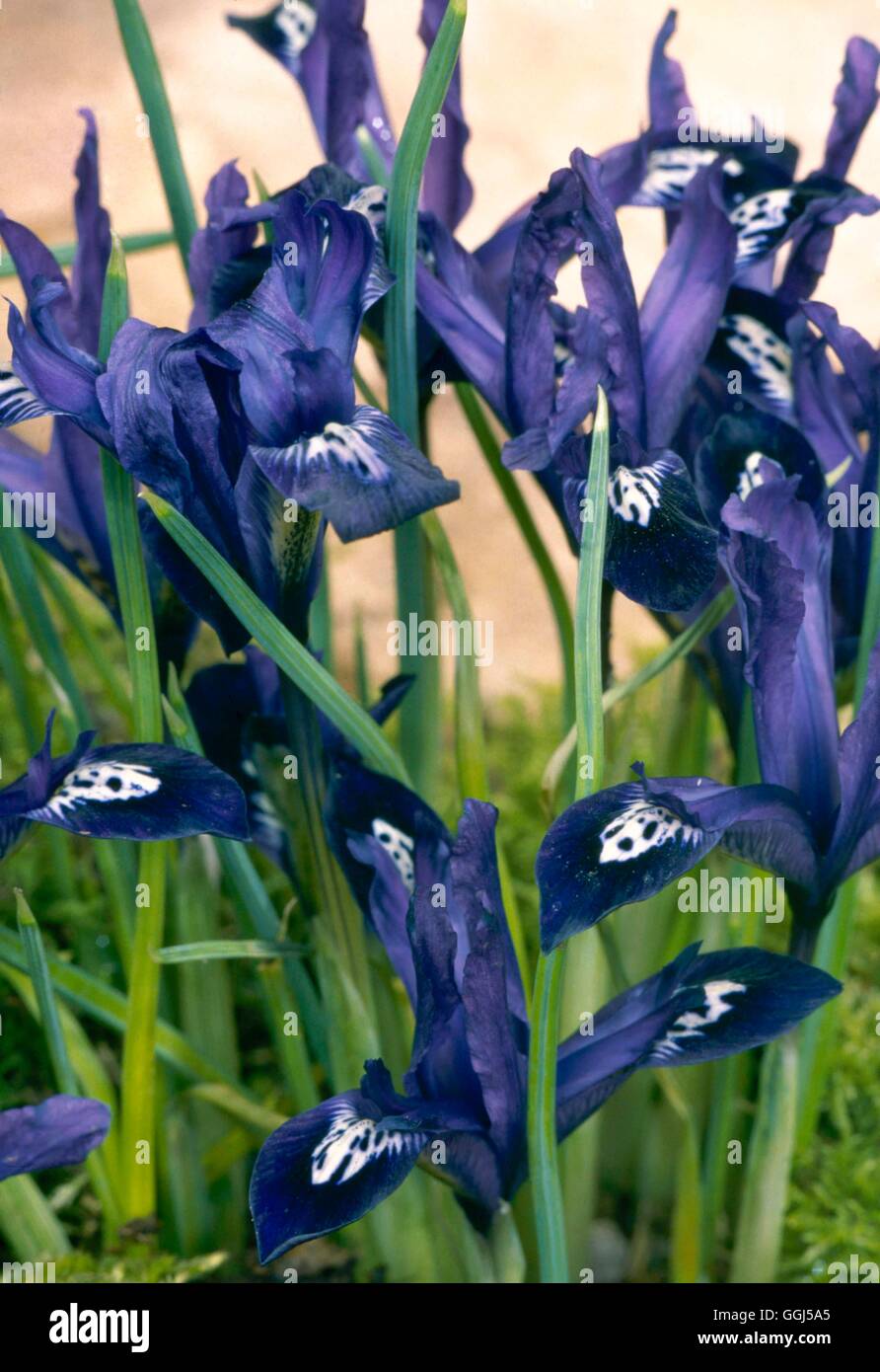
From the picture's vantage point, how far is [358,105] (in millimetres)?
898

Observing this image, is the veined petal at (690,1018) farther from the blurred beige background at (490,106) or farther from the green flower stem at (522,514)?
the blurred beige background at (490,106)

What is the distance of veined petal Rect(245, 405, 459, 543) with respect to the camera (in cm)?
63

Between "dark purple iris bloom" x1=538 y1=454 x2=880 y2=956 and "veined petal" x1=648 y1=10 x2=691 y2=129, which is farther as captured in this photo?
"veined petal" x1=648 y1=10 x2=691 y2=129

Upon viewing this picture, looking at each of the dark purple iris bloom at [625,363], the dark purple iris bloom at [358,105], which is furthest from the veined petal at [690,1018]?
the dark purple iris bloom at [358,105]

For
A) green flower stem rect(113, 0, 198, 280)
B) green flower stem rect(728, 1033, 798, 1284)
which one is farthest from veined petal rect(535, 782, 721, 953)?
green flower stem rect(113, 0, 198, 280)

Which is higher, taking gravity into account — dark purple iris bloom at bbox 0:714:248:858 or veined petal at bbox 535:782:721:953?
dark purple iris bloom at bbox 0:714:248:858

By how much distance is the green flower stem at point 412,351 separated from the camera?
0.73 meters

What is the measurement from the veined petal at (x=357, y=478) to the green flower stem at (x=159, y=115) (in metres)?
0.25

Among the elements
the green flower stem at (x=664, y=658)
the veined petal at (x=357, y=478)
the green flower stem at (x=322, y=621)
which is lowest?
the green flower stem at (x=664, y=658)

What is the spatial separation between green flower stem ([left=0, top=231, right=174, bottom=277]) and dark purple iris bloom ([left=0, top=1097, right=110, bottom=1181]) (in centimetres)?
50

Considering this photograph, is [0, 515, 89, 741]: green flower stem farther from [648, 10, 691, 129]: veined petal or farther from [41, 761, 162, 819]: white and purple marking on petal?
[648, 10, 691, 129]: veined petal

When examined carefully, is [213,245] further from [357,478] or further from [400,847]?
[400,847]

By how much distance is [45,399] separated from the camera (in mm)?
711

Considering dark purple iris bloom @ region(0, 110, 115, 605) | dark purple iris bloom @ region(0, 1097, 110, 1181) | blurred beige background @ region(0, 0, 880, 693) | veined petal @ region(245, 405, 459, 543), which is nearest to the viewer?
veined petal @ region(245, 405, 459, 543)
